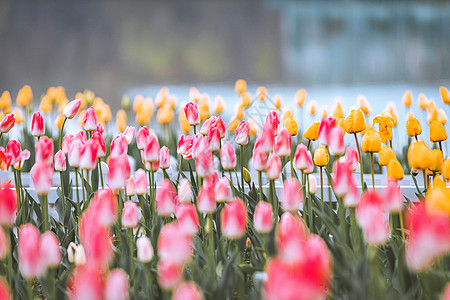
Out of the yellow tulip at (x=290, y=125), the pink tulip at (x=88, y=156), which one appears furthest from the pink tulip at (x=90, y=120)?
the yellow tulip at (x=290, y=125)

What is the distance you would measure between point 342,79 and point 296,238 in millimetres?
3389

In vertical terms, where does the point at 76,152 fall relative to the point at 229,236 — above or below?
above

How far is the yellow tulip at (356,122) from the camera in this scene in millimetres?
991

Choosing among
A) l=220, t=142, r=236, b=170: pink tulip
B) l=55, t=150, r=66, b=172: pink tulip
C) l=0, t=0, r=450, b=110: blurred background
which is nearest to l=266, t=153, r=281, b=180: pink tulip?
l=220, t=142, r=236, b=170: pink tulip

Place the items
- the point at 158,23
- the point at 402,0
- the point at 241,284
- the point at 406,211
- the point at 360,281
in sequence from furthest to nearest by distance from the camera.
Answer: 1. the point at 158,23
2. the point at 402,0
3. the point at 406,211
4. the point at 241,284
5. the point at 360,281

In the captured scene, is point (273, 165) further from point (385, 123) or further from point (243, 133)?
point (385, 123)

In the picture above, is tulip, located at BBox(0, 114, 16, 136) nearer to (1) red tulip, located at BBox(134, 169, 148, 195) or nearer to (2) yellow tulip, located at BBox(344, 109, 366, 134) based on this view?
(1) red tulip, located at BBox(134, 169, 148, 195)

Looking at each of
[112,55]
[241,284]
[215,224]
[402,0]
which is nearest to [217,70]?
[112,55]

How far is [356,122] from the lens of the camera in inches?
39.1

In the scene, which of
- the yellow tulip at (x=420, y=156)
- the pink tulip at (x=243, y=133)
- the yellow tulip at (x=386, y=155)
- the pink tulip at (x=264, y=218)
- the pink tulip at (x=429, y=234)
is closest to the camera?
the pink tulip at (x=429, y=234)

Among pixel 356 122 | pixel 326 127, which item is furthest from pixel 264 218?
pixel 356 122

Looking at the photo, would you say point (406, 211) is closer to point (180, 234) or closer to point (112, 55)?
point (180, 234)

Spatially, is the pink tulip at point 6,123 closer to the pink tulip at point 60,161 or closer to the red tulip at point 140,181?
the pink tulip at point 60,161

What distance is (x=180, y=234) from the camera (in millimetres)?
550
